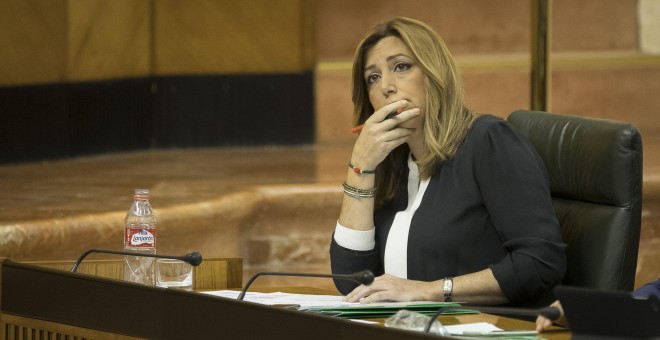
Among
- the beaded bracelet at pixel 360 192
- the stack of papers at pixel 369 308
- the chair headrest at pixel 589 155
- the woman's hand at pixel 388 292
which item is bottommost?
the stack of papers at pixel 369 308

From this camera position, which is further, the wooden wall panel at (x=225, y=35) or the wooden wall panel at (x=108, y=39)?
the wooden wall panel at (x=225, y=35)

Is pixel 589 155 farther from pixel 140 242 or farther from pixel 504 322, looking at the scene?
pixel 140 242

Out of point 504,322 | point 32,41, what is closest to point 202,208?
point 32,41

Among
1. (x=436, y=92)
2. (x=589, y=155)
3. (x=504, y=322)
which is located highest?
(x=436, y=92)

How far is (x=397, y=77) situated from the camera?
2.23 metres

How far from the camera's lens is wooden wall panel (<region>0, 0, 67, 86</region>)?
4781 mm

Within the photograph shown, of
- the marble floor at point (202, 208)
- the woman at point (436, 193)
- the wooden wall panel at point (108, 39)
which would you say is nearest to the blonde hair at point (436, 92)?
the woman at point (436, 193)

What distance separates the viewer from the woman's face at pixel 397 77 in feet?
7.24

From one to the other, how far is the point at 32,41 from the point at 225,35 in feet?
3.49

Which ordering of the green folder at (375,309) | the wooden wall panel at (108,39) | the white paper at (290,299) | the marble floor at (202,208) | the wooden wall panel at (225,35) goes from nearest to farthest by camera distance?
1. the green folder at (375,309)
2. the white paper at (290,299)
3. the marble floor at (202,208)
4. the wooden wall panel at (108,39)
5. the wooden wall panel at (225,35)

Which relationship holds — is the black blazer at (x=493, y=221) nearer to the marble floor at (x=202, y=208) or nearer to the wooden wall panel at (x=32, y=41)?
the marble floor at (x=202, y=208)

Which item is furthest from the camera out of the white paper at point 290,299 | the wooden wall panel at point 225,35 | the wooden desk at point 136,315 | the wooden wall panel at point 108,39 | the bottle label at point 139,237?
the wooden wall panel at point 225,35

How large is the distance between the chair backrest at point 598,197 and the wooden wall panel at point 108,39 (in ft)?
10.8

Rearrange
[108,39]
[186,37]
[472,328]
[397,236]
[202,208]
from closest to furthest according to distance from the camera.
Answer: [472,328] < [397,236] < [202,208] < [108,39] < [186,37]
